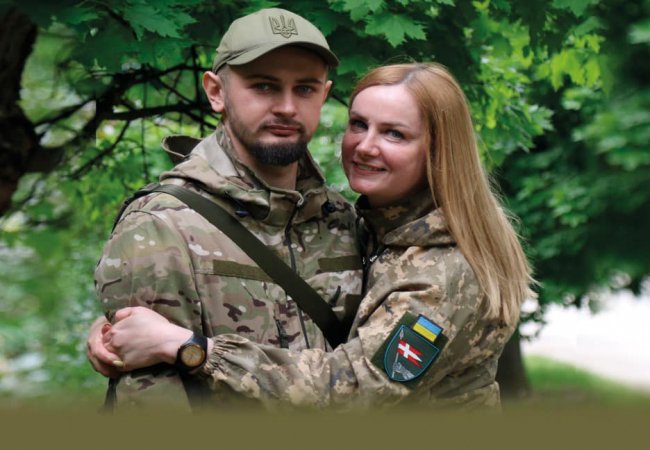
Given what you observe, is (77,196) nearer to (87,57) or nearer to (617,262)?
(87,57)

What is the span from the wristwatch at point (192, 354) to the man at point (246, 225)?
0.01 metres

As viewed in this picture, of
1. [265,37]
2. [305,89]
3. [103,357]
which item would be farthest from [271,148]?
[103,357]

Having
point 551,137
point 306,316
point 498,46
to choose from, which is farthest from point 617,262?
point 306,316

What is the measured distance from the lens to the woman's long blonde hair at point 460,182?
2736mm

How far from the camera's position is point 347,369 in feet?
8.05

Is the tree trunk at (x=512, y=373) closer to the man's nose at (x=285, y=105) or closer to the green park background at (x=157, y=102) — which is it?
the green park background at (x=157, y=102)

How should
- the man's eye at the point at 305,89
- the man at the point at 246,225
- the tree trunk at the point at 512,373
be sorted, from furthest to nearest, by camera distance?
the tree trunk at the point at 512,373, the man's eye at the point at 305,89, the man at the point at 246,225

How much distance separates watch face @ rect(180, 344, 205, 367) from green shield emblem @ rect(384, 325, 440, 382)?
539 mm

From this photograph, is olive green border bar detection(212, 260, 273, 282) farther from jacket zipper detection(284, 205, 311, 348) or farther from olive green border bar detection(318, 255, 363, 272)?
olive green border bar detection(318, 255, 363, 272)

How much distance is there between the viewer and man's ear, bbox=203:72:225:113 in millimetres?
2789

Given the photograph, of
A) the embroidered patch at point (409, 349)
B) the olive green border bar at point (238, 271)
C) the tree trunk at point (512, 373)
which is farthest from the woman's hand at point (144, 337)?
the tree trunk at point (512, 373)

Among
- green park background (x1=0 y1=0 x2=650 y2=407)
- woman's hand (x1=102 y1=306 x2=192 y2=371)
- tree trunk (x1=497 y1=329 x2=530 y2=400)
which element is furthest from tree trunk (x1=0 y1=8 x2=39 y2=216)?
tree trunk (x1=497 y1=329 x2=530 y2=400)

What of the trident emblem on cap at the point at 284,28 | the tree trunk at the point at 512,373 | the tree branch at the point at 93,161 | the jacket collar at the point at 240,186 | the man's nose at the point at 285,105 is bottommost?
the tree trunk at the point at 512,373

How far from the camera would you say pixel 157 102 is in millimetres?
5617
